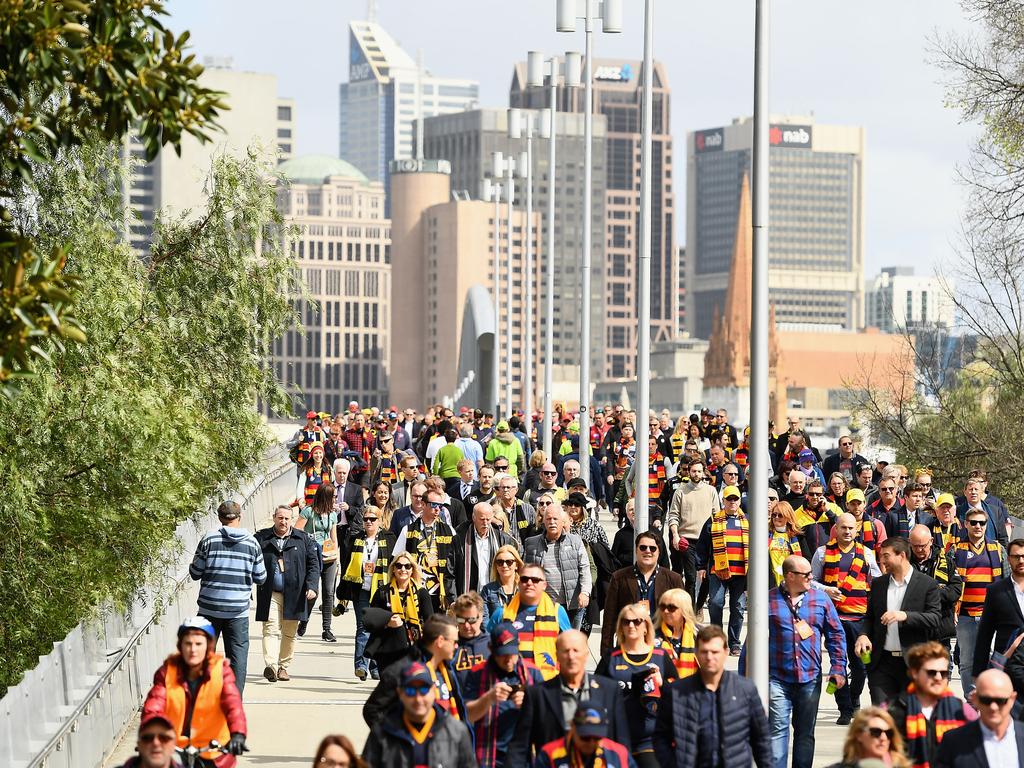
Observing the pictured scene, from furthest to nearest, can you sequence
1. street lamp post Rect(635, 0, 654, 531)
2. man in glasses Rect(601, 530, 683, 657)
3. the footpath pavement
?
street lamp post Rect(635, 0, 654, 531) → the footpath pavement → man in glasses Rect(601, 530, 683, 657)

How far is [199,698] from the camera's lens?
28.6 ft

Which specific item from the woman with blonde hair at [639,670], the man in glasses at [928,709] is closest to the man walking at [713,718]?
the woman with blonde hair at [639,670]

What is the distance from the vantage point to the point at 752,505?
40.4 ft

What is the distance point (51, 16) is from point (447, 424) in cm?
1860

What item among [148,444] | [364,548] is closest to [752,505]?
[364,548]

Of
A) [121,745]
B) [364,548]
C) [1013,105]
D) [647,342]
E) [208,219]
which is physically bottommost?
[121,745]

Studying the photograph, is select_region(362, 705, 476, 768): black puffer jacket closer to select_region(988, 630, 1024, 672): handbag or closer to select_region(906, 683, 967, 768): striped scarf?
select_region(906, 683, 967, 768): striped scarf

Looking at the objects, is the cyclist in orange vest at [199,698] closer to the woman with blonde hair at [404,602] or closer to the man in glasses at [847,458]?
the woman with blonde hair at [404,602]

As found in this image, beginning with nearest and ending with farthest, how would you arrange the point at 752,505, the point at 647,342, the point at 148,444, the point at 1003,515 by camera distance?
the point at 752,505, the point at 148,444, the point at 1003,515, the point at 647,342

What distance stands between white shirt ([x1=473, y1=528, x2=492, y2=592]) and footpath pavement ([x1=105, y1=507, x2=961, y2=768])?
141cm

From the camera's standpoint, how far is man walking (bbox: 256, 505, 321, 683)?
15.6 meters

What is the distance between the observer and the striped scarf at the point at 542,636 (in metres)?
10.1

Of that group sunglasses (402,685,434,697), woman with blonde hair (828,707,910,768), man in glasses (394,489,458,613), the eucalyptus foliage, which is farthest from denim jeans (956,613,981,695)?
sunglasses (402,685,434,697)

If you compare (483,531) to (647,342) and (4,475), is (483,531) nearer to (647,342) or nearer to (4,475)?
(4,475)
